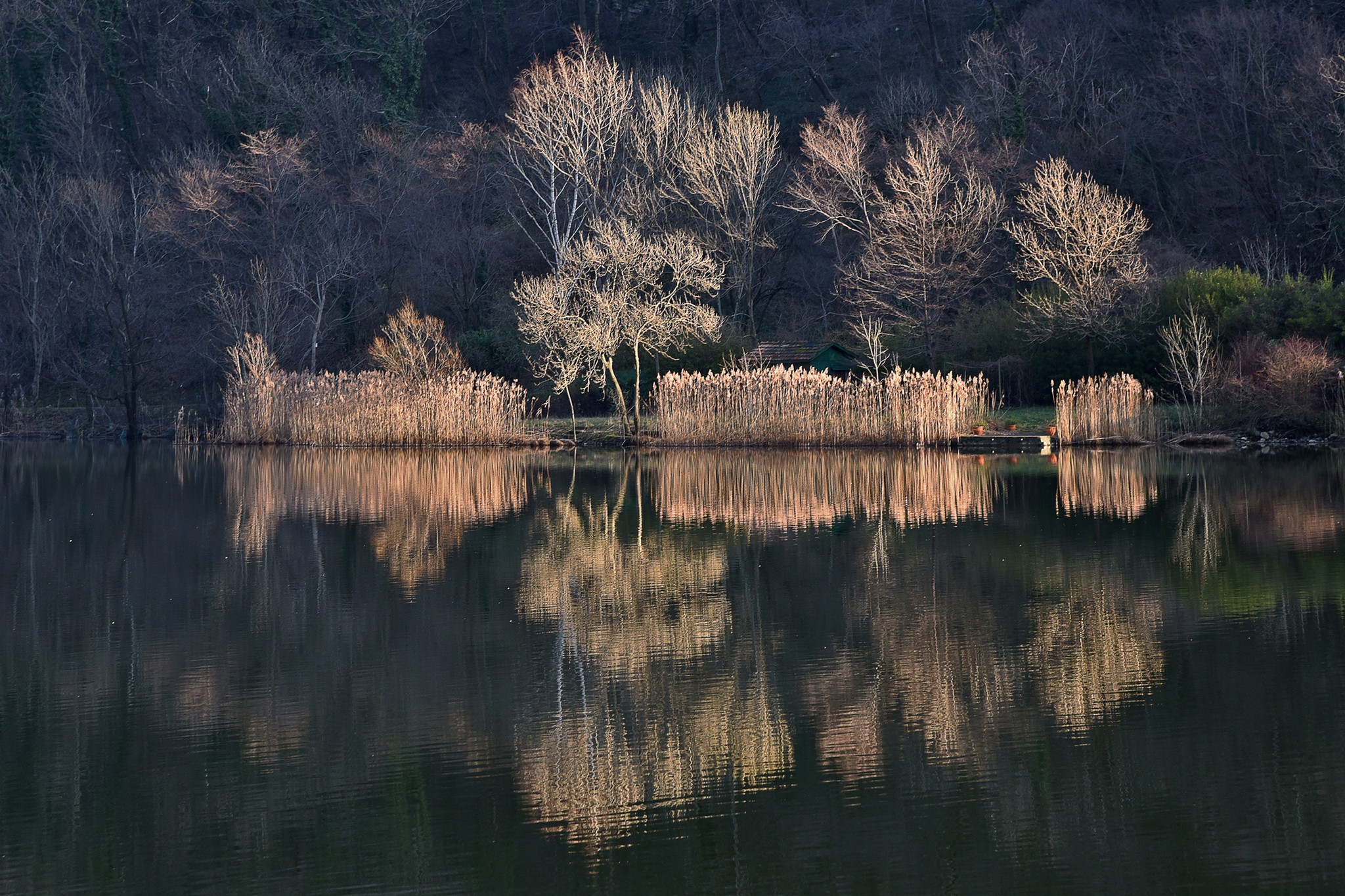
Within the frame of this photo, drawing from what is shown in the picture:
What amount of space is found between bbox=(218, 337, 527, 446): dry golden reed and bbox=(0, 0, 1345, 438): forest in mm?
2074

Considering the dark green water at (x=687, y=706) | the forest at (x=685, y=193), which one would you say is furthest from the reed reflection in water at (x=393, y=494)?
the forest at (x=685, y=193)

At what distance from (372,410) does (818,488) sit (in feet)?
59.0

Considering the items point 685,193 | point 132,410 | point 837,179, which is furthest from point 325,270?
point 837,179

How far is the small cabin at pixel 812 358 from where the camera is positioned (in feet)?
142

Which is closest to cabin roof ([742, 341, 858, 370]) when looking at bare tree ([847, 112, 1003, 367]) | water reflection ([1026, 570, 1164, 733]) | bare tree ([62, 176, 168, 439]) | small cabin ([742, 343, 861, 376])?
small cabin ([742, 343, 861, 376])

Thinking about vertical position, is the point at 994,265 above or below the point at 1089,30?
below

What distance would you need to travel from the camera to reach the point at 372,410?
3934 centimetres

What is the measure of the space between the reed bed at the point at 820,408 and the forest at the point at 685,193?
377 centimetres

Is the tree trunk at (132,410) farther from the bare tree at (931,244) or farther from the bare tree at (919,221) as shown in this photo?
the bare tree at (931,244)

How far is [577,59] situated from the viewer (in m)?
54.0

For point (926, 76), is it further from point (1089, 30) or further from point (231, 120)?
point (231, 120)

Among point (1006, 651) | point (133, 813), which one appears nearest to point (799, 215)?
point (1006, 651)

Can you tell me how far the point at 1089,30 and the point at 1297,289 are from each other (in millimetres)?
20576

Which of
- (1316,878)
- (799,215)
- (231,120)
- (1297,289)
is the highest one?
(231,120)
